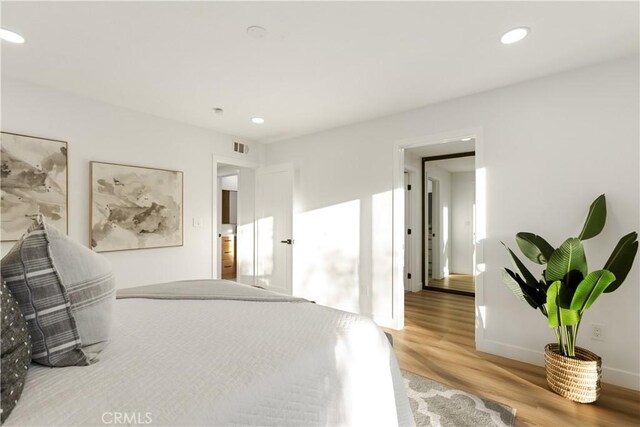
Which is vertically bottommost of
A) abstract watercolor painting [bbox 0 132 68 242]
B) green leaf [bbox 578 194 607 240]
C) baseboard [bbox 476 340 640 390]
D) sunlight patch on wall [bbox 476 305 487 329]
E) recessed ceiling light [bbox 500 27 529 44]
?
baseboard [bbox 476 340 640 390]

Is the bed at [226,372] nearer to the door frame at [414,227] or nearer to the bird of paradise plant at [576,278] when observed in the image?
the bird of paradise plant at [576,278]

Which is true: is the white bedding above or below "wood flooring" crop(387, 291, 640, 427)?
above

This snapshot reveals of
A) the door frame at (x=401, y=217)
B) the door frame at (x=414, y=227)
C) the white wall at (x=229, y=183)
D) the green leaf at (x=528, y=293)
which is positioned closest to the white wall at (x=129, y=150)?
the door frame at (x=401, y=217)

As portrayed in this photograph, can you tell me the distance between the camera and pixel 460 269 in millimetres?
6387

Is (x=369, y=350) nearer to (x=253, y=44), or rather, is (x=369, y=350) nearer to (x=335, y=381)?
(x=335, y=381)

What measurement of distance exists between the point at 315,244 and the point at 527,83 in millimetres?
2878

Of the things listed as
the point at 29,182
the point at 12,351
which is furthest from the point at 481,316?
the point at 29,182

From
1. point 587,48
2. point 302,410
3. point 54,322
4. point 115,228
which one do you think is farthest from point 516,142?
point 115,228

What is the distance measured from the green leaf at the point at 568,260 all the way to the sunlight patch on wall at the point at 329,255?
2.03 meters

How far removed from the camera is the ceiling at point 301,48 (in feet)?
5.74

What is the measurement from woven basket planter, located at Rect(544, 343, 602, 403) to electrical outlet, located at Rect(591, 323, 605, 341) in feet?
0.80

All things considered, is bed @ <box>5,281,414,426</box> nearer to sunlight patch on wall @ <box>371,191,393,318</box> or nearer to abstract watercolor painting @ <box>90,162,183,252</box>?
abstract watercolor painting @ <box>90,162,183,252</box>

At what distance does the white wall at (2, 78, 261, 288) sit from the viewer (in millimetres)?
2670

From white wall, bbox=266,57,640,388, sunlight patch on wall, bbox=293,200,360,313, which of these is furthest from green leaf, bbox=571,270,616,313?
sunlight patch on wall, bbox=293,200,360,313
